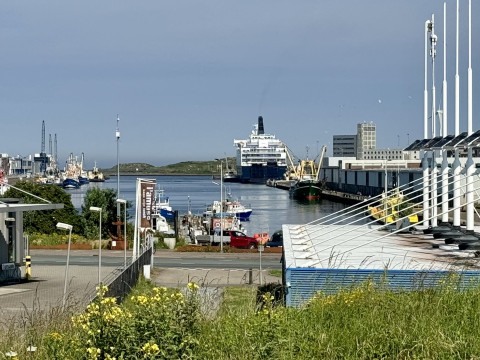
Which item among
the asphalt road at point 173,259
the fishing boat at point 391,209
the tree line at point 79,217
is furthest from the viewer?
the tree line at point 79,217

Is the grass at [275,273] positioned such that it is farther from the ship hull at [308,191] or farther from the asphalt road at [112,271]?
the ship hull at [308,191]

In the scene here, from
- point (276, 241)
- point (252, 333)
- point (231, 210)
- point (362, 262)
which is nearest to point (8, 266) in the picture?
point (362, 262)

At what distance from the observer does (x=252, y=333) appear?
26.2ft

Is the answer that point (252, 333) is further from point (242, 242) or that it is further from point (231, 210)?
point (231, 210)

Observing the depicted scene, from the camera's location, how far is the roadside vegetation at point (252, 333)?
734 cm

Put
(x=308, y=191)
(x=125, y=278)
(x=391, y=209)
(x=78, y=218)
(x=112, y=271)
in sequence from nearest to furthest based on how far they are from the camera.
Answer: (x=125, y=278)
(x=112, y=271)
(x=391, y=209)
(x=78, y=218)
(x=308, y=191)

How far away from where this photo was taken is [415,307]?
9.20m

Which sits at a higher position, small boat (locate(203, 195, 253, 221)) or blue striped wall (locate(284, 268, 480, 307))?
blue striped wall (locate(284, 268, 480, 307))

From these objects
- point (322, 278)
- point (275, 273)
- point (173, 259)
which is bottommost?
point (173, 259)

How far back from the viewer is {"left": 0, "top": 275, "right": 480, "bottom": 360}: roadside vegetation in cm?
734

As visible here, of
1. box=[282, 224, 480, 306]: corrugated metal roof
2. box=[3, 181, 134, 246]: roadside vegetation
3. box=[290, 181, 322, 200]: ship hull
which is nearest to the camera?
box=[282, 224, 480, 306]: corrugated metal roof

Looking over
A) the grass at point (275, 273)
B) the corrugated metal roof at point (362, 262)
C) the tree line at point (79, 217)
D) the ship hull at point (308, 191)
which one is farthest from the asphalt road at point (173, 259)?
the ship hull at point (308, 191)

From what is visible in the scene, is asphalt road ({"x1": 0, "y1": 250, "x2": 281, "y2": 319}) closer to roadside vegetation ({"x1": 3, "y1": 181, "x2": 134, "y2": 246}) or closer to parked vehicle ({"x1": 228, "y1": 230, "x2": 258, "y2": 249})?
roadside vegetation ({"x1": 3, "y1": 181, "x2": 134, "y2": 246})

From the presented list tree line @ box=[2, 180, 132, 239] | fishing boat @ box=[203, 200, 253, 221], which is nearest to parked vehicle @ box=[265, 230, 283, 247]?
tree line @ box=[2, 180, 132, 239]
